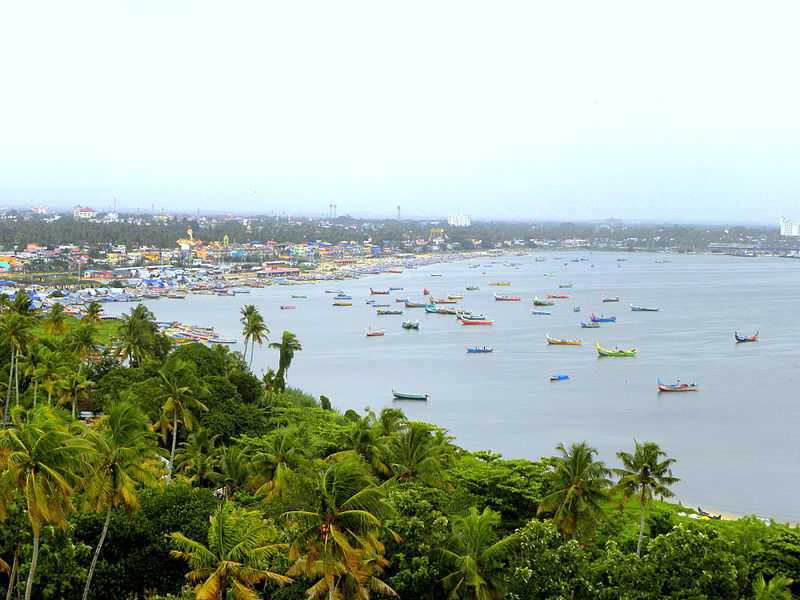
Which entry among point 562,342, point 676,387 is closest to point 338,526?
point 676,387

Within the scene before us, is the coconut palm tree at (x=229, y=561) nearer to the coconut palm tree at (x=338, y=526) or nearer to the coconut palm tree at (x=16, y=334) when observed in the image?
the coconut palm tree at (x=338, y=526)

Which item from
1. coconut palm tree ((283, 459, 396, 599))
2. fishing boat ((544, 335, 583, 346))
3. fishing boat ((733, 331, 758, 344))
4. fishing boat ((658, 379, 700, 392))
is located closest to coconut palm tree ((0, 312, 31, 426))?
coconut palm tree ((283, 459, 396, 599))

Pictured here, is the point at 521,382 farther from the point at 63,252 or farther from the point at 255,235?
the point at 255,235

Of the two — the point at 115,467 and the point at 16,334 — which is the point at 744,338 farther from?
the point at 115,467

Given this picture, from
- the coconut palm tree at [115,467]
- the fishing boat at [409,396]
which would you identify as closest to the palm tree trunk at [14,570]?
the coconut palm tree at [115,467]

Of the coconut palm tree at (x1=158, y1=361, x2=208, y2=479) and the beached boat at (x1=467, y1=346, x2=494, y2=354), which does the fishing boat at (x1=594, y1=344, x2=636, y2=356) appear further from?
the coconut palm tree at (x1=158, y1=361, x2=208, y2=479)

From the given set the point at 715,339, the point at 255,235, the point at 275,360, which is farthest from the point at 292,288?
the point at 255,235
